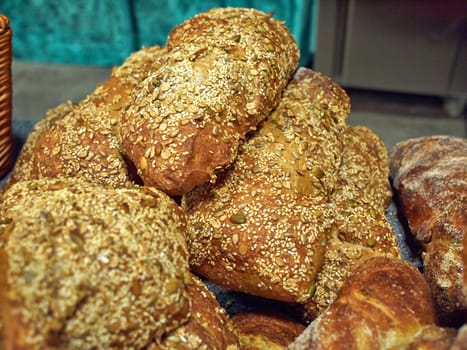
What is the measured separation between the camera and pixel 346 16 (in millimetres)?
3537

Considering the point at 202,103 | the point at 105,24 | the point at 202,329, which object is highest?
the point at 202,103

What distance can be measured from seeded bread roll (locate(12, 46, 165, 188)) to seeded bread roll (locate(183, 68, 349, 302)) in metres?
0.22

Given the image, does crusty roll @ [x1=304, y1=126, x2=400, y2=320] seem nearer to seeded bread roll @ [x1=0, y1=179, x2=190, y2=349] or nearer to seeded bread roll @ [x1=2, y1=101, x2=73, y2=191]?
seeded bread roll @ [x1=0, y1=179, x2=190, y2=349]

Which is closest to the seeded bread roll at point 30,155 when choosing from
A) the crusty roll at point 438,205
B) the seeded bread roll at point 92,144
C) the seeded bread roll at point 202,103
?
the seeded bread roll at point 92,144

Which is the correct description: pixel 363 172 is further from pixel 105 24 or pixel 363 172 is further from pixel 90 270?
pixel 105 24

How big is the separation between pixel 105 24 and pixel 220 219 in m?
3.28

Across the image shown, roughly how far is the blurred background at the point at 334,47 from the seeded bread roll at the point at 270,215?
7.66 feet

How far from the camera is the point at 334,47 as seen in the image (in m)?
3.71

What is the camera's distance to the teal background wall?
3.83 m

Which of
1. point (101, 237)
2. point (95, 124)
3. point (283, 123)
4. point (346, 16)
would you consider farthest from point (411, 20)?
point (101, 237)

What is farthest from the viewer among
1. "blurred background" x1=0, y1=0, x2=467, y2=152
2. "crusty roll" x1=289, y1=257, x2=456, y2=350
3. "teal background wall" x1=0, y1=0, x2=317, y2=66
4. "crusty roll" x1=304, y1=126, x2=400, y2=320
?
"teal background wall" x1=0, y1=0, x2=317, y2=66

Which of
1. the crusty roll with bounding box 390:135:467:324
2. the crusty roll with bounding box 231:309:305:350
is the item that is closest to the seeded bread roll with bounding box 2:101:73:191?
the crusty roll with bounding box 231:309:305:350

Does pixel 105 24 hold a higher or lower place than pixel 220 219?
lower

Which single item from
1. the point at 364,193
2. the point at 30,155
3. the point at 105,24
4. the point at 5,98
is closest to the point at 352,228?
the point at 364,193
